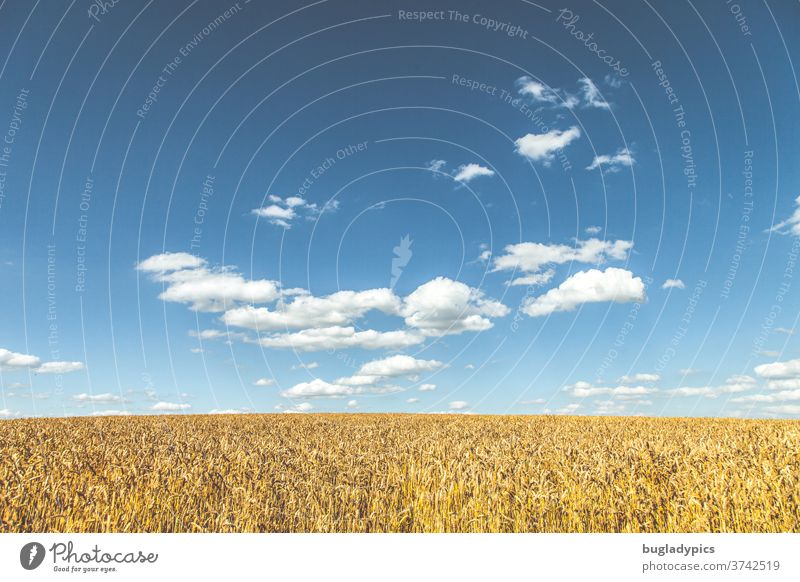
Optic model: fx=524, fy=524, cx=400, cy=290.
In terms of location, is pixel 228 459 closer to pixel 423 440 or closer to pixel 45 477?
pixel 45 477

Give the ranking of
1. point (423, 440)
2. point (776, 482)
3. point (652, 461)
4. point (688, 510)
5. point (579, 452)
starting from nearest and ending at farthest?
point (688, 510) → point (776, 482) → point (652, 461) → point (579, 452) → point (423, 440)

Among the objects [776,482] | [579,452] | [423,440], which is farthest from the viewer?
[423,440]

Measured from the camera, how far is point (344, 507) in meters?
7.52

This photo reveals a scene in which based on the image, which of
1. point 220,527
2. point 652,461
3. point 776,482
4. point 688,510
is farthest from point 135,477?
point 776,482
